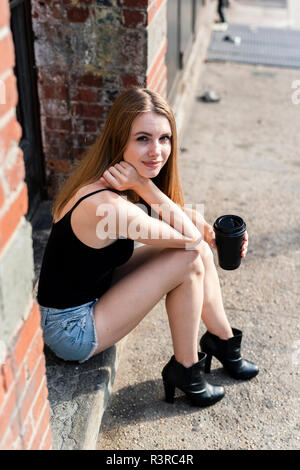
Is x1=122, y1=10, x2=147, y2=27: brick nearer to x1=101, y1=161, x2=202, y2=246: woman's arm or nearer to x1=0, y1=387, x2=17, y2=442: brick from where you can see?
x1=101, y1=161, x2=202, y2=246: woman's arm

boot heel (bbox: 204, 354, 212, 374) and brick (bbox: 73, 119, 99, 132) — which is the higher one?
brick (bbox: 73, 119, 99, 132)

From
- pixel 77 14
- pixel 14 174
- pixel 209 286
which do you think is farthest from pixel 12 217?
pixel 77 14

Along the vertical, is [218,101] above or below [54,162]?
below

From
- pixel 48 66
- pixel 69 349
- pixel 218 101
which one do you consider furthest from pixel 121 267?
pixel 218 101

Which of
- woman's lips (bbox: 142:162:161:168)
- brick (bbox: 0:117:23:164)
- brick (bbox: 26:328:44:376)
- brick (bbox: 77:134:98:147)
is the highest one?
brick (bbox: 0:117:23:164)

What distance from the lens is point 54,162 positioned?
156 inches

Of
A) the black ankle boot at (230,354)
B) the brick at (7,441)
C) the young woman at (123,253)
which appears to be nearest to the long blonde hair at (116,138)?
the young woman at (123,253)

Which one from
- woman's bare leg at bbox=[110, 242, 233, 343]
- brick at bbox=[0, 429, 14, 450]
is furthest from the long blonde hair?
brick at bbox=[0, 429, 14, 450]

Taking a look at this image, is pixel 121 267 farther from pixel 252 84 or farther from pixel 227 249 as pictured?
pixel 252 84

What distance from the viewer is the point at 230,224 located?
2.68 m

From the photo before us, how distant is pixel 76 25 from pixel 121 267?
1.55 meters

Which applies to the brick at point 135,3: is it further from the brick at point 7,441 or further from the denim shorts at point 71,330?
the brick at point 7,441

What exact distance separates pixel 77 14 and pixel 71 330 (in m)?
1.92

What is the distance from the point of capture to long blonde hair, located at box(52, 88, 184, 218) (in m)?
2.60
